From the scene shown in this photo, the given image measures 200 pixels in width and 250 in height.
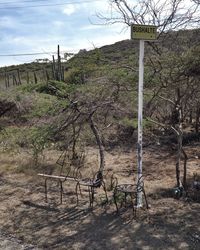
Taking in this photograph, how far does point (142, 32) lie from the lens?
5.96 meters

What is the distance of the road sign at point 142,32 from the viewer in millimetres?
5895

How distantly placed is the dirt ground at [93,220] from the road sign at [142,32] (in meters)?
2.63

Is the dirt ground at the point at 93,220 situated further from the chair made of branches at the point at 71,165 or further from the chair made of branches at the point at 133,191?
the chair made of branches at the point at 71,165

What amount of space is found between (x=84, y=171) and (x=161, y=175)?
69.4 inches

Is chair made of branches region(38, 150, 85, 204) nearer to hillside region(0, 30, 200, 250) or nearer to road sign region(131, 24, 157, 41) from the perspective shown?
hillside region(0, 30, 200, 250)

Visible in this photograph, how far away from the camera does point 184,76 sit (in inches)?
297

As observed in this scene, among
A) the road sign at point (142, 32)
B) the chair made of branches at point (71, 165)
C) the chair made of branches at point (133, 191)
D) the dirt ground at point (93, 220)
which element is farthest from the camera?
the chair made of branches at point (71, 165)

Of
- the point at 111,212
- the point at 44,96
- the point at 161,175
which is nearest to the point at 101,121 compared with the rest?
the point at 161,175

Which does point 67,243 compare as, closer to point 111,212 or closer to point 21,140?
point 111,212

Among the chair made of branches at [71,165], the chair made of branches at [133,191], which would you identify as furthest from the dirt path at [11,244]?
the chair made of branches at [71,165]

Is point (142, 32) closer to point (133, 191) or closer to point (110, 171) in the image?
point (133, 191)

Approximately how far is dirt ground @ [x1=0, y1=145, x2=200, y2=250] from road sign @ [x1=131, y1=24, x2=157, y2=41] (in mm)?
2630

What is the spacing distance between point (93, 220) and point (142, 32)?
287 centimetres

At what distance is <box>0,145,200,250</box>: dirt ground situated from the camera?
5.64m
